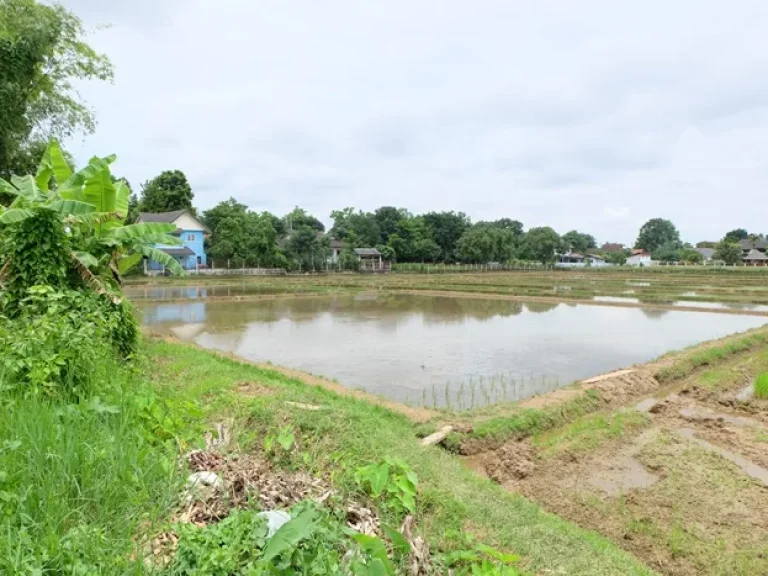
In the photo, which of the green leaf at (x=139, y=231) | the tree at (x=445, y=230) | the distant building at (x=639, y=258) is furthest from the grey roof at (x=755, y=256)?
the green leaf at (x=139, y=231)

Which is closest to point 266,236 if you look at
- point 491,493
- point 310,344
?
point 310,344

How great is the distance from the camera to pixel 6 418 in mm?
2832

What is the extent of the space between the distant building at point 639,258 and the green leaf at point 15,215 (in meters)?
86.5

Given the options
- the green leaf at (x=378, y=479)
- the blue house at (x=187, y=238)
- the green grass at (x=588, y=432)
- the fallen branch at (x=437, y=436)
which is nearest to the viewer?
the green leaf at (x=378, y=479)

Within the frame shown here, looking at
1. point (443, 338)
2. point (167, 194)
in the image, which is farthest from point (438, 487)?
point (167, 194)

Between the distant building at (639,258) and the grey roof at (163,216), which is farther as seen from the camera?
the distant building at (639,258)

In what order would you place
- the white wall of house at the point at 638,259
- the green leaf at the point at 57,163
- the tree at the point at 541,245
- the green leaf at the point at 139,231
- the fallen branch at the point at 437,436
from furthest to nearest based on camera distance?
1. the white wall of house at the point at 638,259
2. the tree at the point at 541,245
3. the green leaf at the point at 57,163
4. the green leaf at the point at 139,231
5. the fallen branch at the point at 437,436

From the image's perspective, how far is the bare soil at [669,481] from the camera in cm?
432

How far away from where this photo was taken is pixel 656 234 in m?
102

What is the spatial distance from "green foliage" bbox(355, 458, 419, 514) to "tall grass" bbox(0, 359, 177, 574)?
1309 mm

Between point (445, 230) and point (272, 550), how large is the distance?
64126 mm

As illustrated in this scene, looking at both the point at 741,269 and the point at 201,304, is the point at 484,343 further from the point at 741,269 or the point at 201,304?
the point at 741,269

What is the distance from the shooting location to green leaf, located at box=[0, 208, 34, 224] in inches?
231

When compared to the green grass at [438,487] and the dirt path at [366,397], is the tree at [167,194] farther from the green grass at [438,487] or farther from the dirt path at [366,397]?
the green grass at [438,487]
